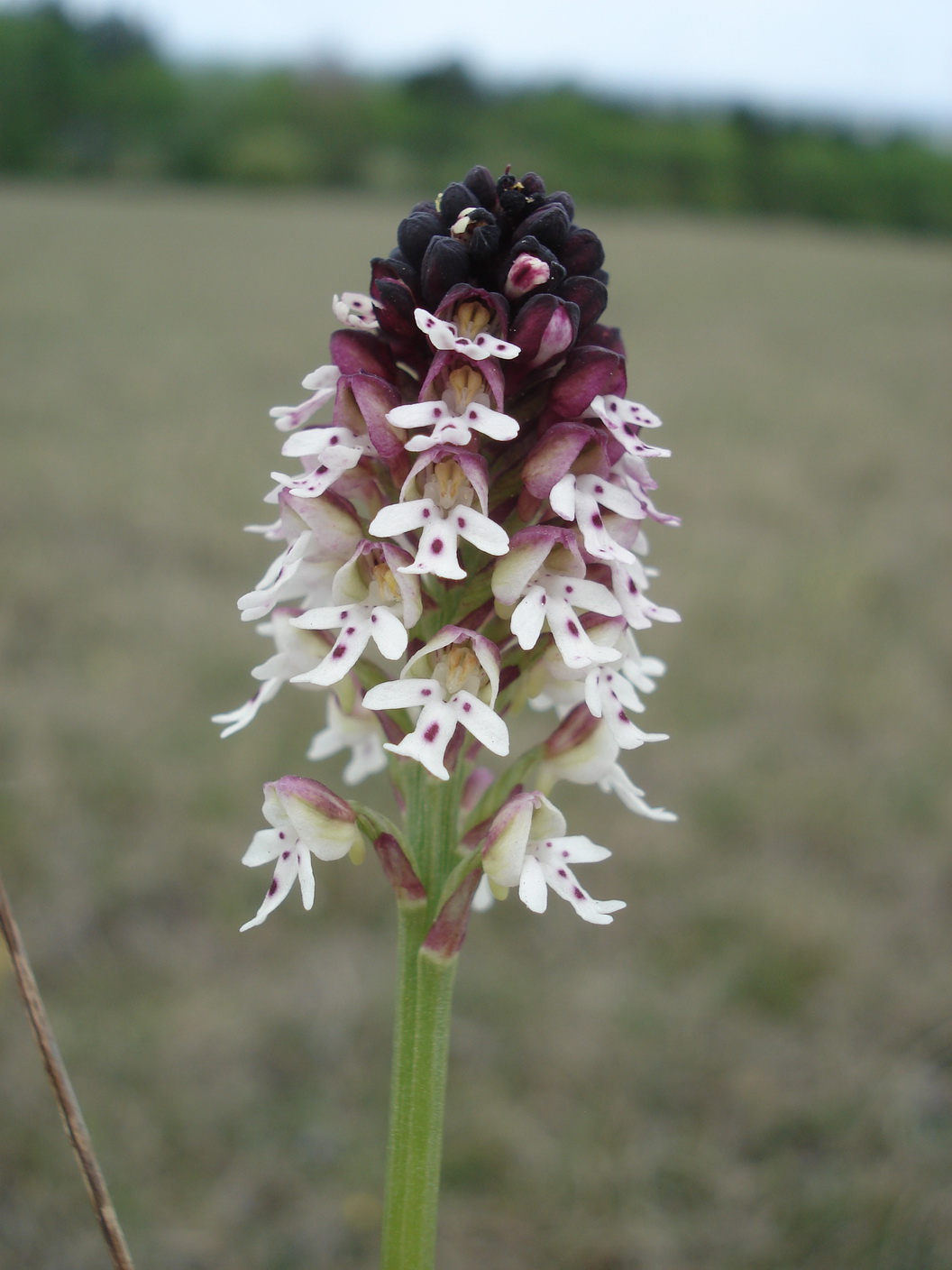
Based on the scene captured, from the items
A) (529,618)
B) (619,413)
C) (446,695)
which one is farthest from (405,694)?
(619,413)

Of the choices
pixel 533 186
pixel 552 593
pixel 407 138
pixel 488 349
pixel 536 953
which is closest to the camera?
pixel 488 349

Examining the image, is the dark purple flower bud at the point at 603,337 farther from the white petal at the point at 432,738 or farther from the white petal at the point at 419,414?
the white petal at the point at 432,738

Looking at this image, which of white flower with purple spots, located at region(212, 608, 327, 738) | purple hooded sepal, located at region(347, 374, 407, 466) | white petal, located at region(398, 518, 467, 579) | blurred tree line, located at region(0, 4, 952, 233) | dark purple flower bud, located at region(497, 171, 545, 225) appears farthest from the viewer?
blurred tree line, located at region(0, 4, 952, 233)

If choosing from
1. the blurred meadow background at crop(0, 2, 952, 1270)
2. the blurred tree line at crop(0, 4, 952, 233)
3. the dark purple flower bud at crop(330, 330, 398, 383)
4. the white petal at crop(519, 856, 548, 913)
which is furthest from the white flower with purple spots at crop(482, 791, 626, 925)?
the blurred tree line at crop(0, 4, 952, 233)

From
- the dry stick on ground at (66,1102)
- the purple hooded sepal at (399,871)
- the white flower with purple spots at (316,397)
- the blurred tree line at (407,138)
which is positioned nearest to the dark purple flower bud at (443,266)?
the white flower with purple spots at (316,397)

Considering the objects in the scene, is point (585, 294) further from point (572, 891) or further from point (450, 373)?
point (572, 891)

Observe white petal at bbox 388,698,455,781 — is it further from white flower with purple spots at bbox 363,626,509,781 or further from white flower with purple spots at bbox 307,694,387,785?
white flower with purple spots at bbox 307,694,387,785
